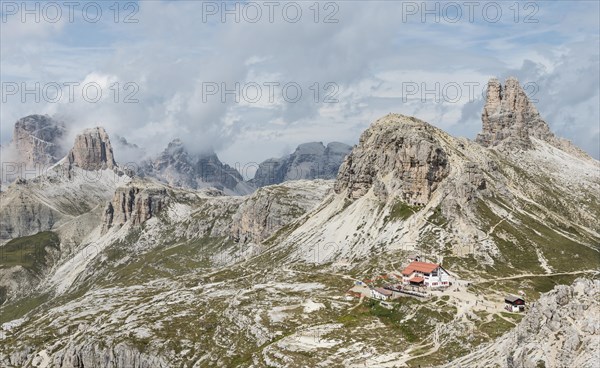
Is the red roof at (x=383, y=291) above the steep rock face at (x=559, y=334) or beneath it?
beneath

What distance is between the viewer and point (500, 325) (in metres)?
149

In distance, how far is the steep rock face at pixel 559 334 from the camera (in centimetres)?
7525

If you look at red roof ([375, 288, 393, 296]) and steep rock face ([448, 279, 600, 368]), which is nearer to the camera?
steep rock face ([448, 279, 600, 368])

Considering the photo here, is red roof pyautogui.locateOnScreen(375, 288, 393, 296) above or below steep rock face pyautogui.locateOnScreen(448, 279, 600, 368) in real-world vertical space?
below

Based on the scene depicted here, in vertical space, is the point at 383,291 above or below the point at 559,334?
below

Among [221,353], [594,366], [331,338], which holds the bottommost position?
[221,353]

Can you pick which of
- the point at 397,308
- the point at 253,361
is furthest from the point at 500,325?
the point at 253,361

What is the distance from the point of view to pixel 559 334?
8069 centimetres

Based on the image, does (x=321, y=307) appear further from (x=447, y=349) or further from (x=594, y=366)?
(x=594, y=366)

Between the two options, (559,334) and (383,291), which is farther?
(383,291)

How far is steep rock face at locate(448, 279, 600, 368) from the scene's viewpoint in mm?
75250

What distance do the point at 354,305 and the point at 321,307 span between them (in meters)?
11.3

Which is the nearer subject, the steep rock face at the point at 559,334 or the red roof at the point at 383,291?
the steep rock face at the point at 559,334

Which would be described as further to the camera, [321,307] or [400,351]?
[321,307]
